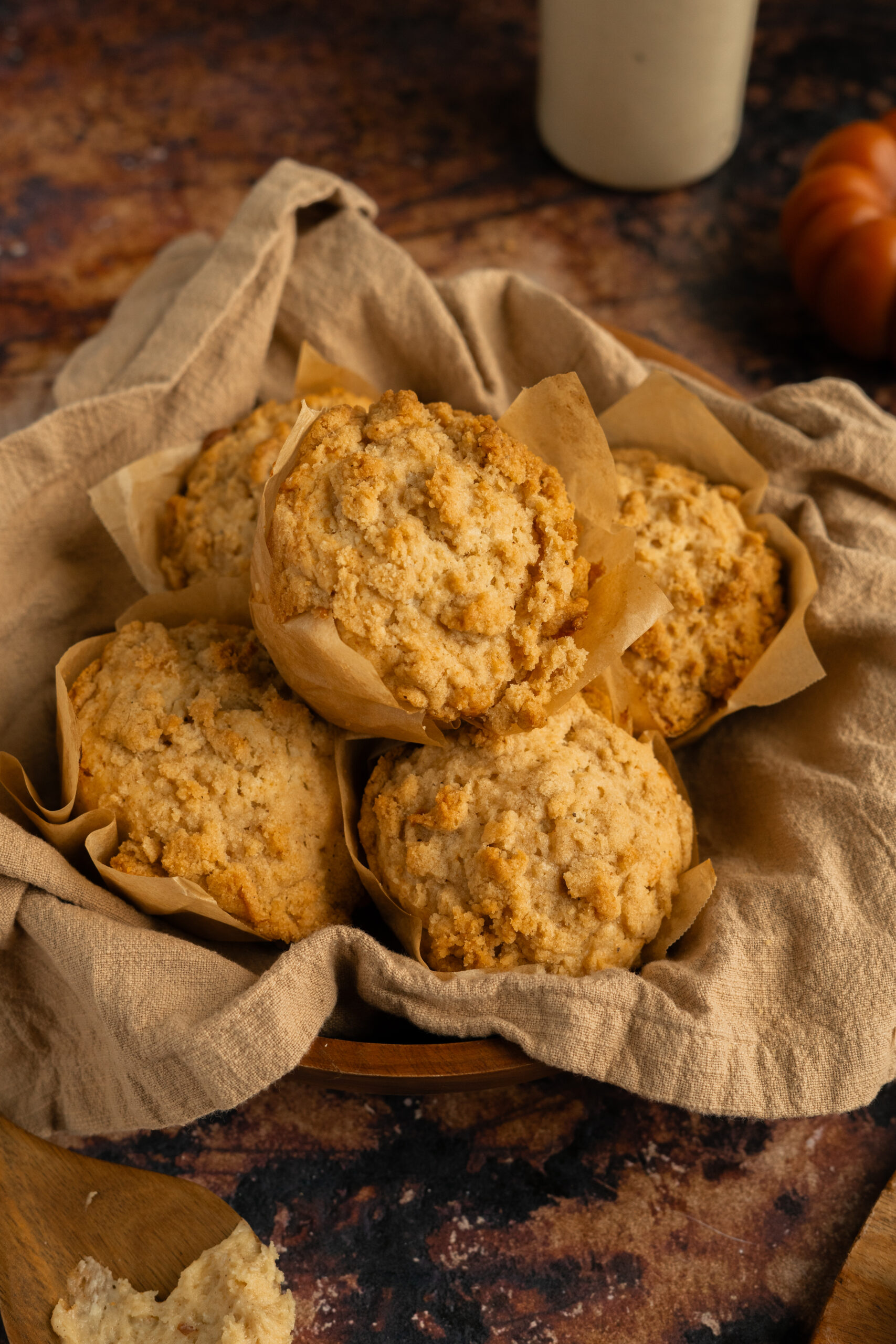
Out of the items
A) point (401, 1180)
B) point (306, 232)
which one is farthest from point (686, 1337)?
point (306, 232)

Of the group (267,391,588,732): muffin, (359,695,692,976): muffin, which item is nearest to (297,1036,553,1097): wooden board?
(359,695,692,976): muffin

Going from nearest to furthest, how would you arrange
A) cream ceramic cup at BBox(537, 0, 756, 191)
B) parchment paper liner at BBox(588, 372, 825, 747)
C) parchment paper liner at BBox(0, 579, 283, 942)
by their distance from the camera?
parchment paper liner at BBox(0, 579, 283, 942) → parchment paper liner at BBox(588, 372, 825, 747) → cream ceramic cup at BBox(537, 0, 756, 191)

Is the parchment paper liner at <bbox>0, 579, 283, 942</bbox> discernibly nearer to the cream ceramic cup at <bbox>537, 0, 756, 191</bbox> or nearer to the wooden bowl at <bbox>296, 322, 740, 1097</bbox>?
the wooden bowl at <bbox>296, 322, 740, 1097</bbox>

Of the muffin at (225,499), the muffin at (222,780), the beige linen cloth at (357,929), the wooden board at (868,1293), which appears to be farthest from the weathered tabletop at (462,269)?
the muffin at (225,499)

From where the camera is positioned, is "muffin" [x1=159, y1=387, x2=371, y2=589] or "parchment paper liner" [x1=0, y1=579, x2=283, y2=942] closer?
"parchment paper liner" [x1=0, y1=579, x2=283, y2=942]

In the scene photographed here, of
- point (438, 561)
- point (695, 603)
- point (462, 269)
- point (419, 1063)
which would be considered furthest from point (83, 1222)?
point (462, 269)

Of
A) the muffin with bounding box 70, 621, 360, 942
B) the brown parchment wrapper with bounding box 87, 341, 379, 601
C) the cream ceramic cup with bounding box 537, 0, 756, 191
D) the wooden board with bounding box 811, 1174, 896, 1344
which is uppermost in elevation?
the cream ceramic cup with bounding box 537, 0, 756, 191
